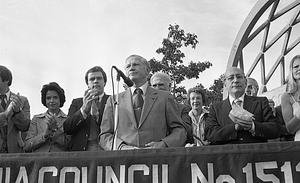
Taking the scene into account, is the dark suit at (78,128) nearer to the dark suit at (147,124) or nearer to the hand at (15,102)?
the dark suit at (147,124)

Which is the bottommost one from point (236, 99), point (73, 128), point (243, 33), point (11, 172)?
point (11, 172)

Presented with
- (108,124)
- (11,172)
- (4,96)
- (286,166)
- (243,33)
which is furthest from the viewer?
(243,33)

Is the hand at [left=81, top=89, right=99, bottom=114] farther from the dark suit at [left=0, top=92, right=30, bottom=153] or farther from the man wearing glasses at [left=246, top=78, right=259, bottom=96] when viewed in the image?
the man wearing glasses at [left=246, top=78, right=259, bottom=96]

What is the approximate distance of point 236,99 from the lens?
4457 millimetres

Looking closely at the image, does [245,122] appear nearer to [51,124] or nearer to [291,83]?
[291,83]

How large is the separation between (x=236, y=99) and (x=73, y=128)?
193 centimetres

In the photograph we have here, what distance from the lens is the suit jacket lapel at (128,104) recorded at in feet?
14.0

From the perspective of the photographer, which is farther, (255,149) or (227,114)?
(227,114)

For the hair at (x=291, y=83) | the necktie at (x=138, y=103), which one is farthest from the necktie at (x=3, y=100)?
the hair at (x=291, y=83)

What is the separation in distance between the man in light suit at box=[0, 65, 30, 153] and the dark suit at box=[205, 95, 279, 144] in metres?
2.20

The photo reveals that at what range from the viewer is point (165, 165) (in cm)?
318

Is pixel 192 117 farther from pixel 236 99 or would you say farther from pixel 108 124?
pixel 108 124

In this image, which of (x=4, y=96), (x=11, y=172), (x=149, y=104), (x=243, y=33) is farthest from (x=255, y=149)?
(x=243, y=33)

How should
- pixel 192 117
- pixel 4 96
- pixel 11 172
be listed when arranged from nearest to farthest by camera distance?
pixel 11 172, pixel 4 96, pixel 192 117
